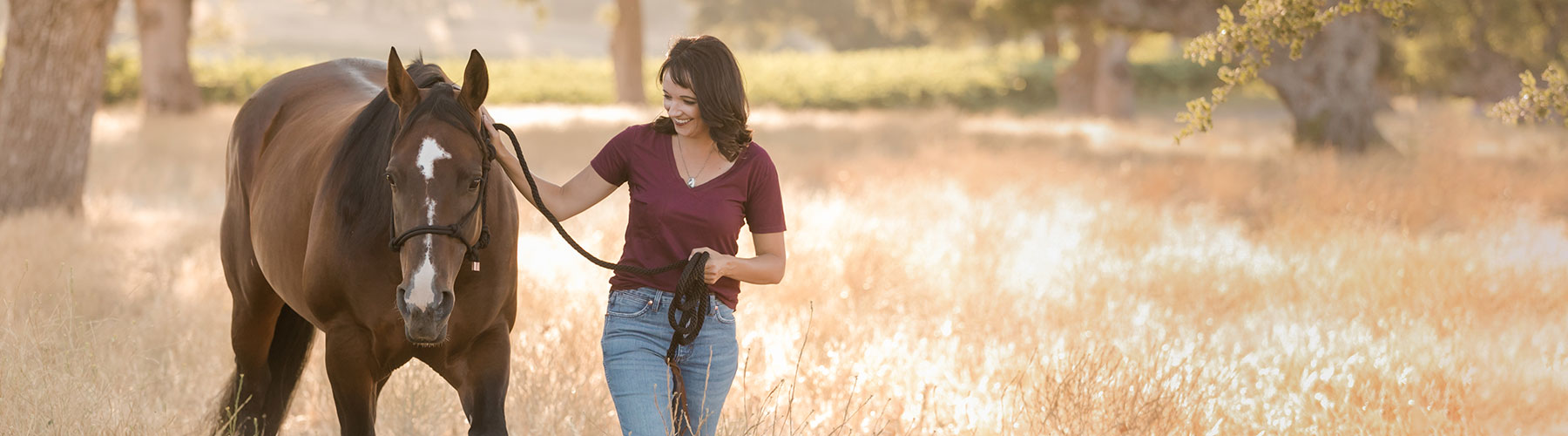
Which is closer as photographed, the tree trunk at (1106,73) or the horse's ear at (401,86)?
the horse's ear at (401,86)

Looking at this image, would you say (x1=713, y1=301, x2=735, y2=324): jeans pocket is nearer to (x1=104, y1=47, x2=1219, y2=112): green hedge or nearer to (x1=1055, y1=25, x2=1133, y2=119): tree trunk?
(x1=1055, y1=25, x2=1133, y2=119): tree trunk

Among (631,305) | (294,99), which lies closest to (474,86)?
A: (631,305)

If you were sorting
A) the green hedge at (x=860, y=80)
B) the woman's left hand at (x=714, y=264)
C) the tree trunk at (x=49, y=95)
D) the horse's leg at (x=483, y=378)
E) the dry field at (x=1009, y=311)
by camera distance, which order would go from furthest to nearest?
the green hedge at (x=860, y=80)
the tree trunk at (x=49, y=95)
the dry field at (x=1009, y=311)
the horse's leg at (x=483, y=378)
the woman's left hand at (x=714, y=264)

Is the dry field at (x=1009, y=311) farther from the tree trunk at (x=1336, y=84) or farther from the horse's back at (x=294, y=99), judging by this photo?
the tree trunk at (x=1336, y=84)

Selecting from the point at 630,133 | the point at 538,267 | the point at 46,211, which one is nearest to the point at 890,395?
the point at 630,133

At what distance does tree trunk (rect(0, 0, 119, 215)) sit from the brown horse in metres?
5.19

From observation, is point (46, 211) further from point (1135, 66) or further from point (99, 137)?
point (1135, 66)

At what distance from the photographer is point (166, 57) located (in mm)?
20703

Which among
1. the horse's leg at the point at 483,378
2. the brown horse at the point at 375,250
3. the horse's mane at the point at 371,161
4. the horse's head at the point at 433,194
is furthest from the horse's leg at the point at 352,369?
the horse's head at the point at 433,194

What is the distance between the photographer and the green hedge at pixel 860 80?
3816 cm

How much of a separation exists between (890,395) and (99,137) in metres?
14.5

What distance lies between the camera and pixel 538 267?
6863mm

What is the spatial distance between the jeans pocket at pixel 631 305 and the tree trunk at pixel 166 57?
786 inches

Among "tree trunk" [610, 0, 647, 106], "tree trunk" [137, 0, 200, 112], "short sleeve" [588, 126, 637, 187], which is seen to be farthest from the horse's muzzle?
"tree trunk" [610, 0, 647, 106]
